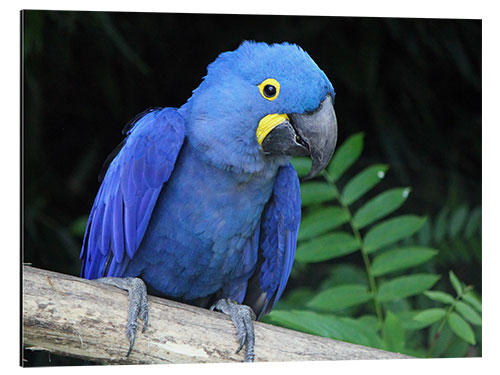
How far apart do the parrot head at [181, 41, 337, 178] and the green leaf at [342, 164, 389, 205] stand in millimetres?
508

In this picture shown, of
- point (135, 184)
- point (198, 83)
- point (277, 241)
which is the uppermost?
point (198, 83)

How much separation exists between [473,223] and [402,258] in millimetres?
353

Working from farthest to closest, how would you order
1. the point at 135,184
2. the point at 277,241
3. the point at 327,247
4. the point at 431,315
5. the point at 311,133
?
1. the point at 327,247
2. the point at 431,315
3. the point at 277,241
4. the point at 135,184
5. the point at 311,133

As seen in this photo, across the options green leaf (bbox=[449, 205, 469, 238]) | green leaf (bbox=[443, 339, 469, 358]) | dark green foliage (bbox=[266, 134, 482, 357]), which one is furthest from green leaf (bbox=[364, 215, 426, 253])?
green leaf (bbox=[443, 339, 469, 358])

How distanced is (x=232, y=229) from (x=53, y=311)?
0.52 meters

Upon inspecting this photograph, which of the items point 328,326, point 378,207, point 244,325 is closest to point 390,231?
point 378,207

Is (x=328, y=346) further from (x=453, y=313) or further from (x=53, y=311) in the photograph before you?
(x=53, y=311)

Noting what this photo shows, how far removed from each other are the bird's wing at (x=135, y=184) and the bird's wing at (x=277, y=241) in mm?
340

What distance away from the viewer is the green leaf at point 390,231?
226 centimetres

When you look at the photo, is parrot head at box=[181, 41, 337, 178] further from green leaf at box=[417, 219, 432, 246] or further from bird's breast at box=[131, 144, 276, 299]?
green leaf at box=[417, 219, 432, 246]

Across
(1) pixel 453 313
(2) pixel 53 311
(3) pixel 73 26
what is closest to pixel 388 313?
(1) pixel 453 313

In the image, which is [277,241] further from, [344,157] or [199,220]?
[344,157]

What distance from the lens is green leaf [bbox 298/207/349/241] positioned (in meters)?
2.26

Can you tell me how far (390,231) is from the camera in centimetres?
228
